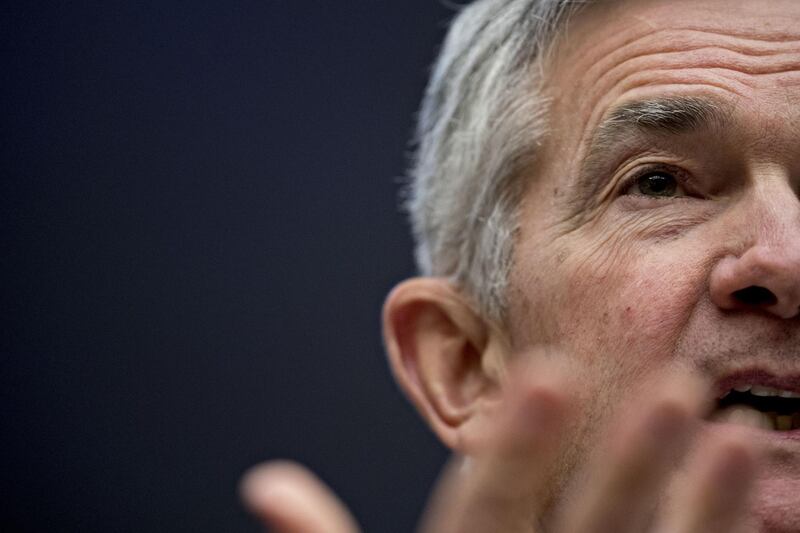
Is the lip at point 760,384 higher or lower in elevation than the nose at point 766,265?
lower

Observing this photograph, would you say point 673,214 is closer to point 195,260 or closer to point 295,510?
point 295,510

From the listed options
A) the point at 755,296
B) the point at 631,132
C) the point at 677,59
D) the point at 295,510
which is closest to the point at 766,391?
the point at 755,296

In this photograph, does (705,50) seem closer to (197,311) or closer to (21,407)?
(197,311)

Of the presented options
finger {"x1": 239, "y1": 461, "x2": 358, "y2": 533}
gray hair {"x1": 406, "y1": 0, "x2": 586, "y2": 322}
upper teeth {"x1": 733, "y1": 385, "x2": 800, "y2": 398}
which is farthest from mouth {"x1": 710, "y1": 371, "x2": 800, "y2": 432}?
finger {"x1": 239, "y1": 461, "x2": 358, "y2": 533}

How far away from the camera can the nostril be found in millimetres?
1481

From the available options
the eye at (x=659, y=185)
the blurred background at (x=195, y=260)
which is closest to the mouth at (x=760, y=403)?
the eye at (x=659, y=185)

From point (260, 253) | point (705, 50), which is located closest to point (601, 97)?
point (705, 50)

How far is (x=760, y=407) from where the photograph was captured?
1.48m

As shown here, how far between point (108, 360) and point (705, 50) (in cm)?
230

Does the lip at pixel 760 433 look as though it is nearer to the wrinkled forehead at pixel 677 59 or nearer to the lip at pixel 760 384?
the lip at pixel 760 384

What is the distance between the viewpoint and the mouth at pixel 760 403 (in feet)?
4.77

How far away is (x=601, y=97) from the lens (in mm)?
1815

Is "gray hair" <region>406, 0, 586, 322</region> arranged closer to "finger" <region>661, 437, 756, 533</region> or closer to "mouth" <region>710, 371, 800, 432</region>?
"mouth" <region>710, 371, 800, 432</region>

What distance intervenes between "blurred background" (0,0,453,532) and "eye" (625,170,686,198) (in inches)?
74.1
